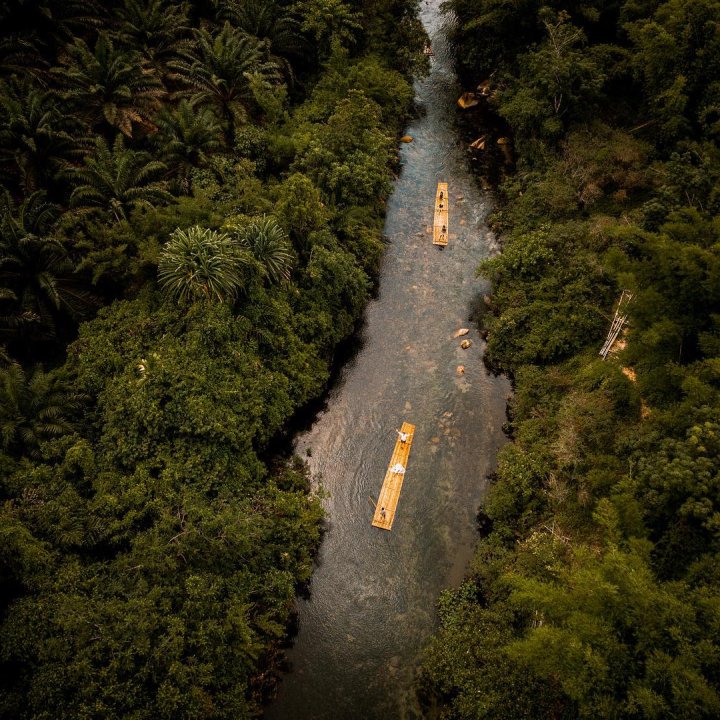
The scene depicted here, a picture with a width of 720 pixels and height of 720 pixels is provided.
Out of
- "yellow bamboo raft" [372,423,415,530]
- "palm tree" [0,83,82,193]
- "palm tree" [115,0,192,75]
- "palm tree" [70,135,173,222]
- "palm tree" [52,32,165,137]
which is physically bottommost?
"yellow bamboo raft" [372,423,415,530]

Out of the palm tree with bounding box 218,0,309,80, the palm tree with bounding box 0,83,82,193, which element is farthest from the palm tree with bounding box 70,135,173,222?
the palm tree with bounding box 218,0,309,80

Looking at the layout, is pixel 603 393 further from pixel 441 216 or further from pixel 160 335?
pixel 160 335


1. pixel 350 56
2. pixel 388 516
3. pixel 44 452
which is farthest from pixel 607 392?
pixel 350 56

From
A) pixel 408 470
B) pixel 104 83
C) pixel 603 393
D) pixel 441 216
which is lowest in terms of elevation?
pixel 408 470

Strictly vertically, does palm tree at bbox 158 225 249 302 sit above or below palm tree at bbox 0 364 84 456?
above

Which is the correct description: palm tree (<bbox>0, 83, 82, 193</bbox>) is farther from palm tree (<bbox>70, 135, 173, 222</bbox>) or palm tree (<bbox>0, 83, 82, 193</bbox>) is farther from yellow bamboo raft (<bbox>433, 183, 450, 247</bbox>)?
yellow bamboo raft (<bbox>433, 183, 450, 247</bbox>)

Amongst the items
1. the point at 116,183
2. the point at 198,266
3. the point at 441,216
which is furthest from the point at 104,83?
the point at 441,216

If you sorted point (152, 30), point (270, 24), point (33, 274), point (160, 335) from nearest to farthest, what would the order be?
point (33, 274) → point (160, 335) → point (152, 30) → point (270, 24)
